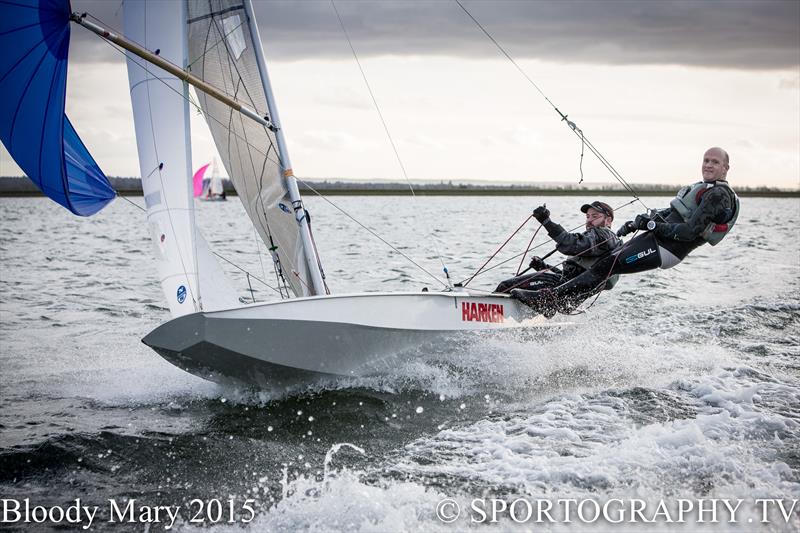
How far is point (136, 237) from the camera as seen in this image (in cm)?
3097

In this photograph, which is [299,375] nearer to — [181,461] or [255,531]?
[181,461]

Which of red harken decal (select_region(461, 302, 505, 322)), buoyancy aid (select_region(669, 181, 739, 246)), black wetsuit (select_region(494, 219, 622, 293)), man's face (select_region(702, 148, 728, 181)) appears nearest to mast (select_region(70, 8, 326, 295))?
red harken decal (select_region(461, 302, 505, 322))

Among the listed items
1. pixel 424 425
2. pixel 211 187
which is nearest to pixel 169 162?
pixel 424 425

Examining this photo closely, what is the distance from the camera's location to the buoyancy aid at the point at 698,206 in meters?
7.57

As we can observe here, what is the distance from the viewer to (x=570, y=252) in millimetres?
7844

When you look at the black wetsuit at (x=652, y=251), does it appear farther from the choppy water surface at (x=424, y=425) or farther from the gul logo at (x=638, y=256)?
the choppy water surface at (x=424, y=425)

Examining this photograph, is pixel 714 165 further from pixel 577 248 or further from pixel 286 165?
pixel 286 165

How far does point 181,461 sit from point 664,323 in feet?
24.8

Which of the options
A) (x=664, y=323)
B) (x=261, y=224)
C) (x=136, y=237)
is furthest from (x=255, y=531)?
(x=136, y=237)

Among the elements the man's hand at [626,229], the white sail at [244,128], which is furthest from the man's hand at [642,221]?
the white sail at [244,128]

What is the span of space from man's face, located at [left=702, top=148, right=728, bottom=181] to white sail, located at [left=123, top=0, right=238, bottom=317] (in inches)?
185

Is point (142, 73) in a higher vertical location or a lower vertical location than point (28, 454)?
higher

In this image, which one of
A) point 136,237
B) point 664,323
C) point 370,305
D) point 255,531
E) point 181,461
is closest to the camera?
point 255,531

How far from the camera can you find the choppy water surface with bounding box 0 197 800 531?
4941 millimetres
